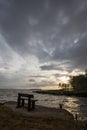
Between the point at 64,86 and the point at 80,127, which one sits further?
the point at 64,86

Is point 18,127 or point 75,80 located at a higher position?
point 75,80

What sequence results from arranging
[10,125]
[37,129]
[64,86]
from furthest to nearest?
[64,86], [10,125], [37,129]

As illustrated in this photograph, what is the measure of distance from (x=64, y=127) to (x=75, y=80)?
124 metres

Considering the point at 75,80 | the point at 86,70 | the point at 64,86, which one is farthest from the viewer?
the point at 64,86

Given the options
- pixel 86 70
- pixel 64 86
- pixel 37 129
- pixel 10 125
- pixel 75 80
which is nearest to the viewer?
pixel 37 129

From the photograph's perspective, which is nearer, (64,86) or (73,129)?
(73,129)

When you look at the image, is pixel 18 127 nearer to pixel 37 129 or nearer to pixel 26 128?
pixel 26 128

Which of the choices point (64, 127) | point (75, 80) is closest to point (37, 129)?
point (64, 127)

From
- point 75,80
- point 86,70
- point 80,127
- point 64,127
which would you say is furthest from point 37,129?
point 75,80

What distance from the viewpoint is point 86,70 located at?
4788 inches

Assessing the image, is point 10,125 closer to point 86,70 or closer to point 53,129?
point 53,129

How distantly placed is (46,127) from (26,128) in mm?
1329

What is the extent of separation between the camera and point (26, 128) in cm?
1087

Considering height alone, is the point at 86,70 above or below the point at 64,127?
above
